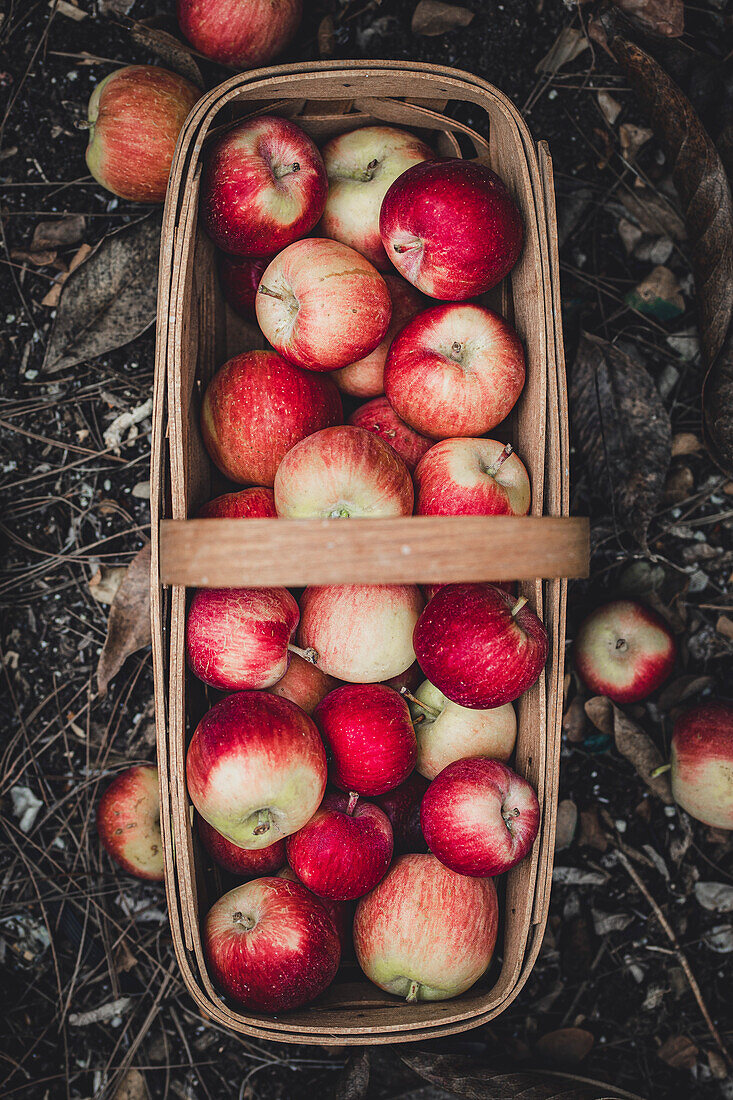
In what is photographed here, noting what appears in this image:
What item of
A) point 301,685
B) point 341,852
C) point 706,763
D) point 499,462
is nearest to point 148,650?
point 301,685

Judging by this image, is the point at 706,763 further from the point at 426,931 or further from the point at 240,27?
the point at 240,27

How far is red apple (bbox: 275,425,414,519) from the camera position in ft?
4.45

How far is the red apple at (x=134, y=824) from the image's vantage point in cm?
181

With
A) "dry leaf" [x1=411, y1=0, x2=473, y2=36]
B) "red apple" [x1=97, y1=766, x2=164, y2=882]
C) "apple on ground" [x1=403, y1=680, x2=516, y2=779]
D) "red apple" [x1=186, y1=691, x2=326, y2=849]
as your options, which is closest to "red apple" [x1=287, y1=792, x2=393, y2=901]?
"red apple" [x1=186, y1=691, x2=326, y2=849]

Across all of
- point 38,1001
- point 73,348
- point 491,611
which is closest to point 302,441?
point 491,611

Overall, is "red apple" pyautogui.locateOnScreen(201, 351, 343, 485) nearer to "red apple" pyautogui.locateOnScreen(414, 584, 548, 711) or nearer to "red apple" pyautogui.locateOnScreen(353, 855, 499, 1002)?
"red apple" pyautogui.locateOnScreen(414, 584, 548, 711)

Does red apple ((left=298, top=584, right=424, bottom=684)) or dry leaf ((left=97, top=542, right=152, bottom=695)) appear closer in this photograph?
red apple ((left=298, top=584, right=424, bottom=684))

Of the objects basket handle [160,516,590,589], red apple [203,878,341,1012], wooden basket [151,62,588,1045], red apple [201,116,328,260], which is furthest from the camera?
red apple [201,116,328,260]

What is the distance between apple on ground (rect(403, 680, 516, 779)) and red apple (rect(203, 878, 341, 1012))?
39cm

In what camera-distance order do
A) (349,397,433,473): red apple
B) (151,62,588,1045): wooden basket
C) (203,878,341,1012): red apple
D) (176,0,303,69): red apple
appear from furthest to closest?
(176,0,303,69): red apple
(349,397,433,473): red apple
(203,878,341,1012): red apple
(151,62,588,1045): wooden basket

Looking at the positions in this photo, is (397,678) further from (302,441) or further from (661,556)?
(661,556)

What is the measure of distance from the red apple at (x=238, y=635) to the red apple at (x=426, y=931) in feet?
1.70

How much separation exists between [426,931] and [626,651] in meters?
0.88

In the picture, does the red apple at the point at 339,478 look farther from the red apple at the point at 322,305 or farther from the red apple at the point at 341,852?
the red apple at the point at 341,852
